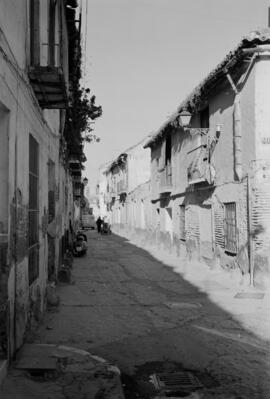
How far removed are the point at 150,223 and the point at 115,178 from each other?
65.2 feet

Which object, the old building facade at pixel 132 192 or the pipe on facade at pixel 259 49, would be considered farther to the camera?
the old building facade at pixel 132 192

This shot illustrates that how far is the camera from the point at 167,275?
1293 cm

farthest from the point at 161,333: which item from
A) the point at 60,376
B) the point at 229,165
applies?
the point at 229,165

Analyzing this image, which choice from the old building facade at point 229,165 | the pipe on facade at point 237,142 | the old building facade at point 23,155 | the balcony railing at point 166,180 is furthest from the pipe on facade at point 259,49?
the balcony railing at point 166,180

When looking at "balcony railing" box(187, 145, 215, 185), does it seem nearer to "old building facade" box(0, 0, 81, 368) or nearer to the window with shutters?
"old building facade" box(0, 0, 81, 368)

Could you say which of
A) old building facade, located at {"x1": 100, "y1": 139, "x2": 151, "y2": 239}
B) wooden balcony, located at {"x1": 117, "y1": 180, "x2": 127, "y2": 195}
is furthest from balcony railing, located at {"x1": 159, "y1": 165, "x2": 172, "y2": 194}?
wooden balcony, located at {"x1": 117, "y1": 180, "x2": 127, "y2": 195}

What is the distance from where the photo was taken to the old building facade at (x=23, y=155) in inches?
178

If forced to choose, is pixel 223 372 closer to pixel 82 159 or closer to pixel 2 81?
pixel 2 81

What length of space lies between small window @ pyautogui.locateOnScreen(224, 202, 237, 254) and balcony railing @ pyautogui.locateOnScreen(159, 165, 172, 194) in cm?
668

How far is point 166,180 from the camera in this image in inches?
783

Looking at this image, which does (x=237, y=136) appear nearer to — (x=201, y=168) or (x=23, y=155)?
(x=201, y=168)

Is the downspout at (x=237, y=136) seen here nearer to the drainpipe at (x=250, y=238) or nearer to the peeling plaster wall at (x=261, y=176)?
the drainpipe at (x=250, y=238)

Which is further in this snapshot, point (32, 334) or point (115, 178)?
point (115, 178)

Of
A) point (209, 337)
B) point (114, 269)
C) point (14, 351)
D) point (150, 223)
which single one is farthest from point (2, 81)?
point (150, 223)
